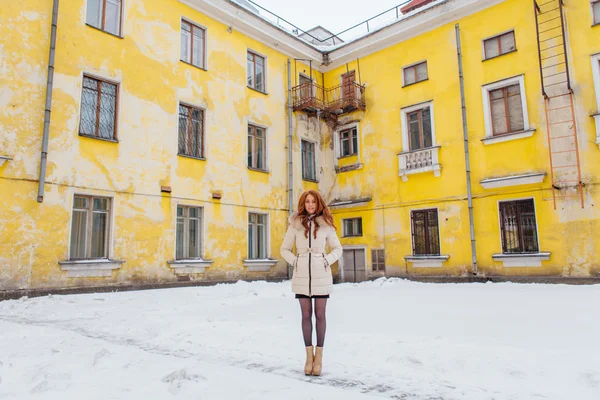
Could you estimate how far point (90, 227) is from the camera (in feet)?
38.3

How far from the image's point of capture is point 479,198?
14305mm

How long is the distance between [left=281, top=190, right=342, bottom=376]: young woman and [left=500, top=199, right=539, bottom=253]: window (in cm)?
1096

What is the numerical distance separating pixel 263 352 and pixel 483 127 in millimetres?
12355

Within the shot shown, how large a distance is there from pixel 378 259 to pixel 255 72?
8.78 meters

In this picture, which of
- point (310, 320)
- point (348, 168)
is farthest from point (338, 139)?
point (310, 320)

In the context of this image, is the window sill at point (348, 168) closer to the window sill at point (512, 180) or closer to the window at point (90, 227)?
the window sill at point (512, 180)

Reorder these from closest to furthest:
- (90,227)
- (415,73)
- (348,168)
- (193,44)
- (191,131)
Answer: (90,227), (191,131), (193,44), (415,73), (348,168)

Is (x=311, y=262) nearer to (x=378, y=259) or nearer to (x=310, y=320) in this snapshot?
(x=310, y=320)

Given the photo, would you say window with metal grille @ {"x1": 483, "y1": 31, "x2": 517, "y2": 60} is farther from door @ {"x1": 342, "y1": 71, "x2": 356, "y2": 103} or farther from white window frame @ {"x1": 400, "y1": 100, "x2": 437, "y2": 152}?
door @ {"x1": 342, "y1": 71, "x2": 356, "y2": 103}

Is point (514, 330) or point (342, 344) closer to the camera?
point (342, 344)

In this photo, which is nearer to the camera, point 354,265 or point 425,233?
point 425,233

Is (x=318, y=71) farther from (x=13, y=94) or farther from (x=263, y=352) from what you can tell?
(x=263, y=352)

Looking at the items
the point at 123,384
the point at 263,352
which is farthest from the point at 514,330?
the point at 123,384

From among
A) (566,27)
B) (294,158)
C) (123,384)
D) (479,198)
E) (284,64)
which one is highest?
(284,64)
